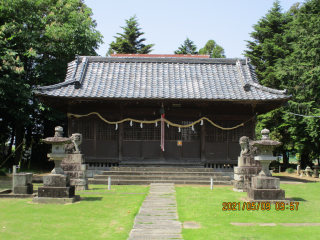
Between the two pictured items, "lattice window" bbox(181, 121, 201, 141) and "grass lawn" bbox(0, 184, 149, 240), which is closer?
"grass lawn" bbox(0, 184, 149, 240)

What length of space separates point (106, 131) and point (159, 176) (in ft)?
13.7

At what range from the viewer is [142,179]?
1515 cm

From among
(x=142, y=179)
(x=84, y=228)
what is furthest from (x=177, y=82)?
(x=84, y=228)

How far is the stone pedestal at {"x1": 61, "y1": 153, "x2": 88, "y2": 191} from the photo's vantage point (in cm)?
1276

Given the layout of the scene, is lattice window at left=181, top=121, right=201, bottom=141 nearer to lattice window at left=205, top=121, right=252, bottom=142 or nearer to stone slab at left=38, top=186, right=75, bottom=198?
lattice window at left=205, top=121, right=252, bottom=142

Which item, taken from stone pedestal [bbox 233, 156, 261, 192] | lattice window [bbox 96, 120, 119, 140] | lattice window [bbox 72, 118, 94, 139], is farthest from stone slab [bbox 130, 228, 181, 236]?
lattice window [bbox 72, 118, 94, 139]

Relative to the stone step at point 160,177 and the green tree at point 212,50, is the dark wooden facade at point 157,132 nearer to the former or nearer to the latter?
the stone step at point 160,177

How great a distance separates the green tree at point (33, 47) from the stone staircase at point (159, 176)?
909 centimetres

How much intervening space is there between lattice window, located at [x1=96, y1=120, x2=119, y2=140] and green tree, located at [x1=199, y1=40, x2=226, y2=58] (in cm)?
3259

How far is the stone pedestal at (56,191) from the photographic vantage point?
9711 mm

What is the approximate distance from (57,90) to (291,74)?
19.2 m

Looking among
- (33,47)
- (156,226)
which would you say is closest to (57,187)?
(156,226)

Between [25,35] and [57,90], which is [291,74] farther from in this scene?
[25,35]

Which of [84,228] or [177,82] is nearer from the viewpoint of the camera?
[84,228]
